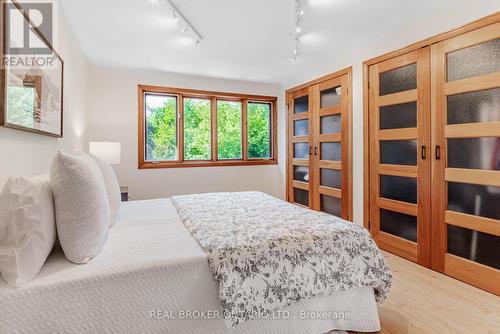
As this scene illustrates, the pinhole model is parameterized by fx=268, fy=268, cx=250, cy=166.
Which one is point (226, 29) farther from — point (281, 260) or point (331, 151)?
point (281, 260)

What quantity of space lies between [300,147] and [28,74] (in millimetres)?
3633

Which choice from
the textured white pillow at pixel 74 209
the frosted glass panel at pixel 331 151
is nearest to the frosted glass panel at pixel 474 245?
the frosted glass panel at pixel 331 151

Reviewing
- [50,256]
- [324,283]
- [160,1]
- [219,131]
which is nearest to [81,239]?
[50,256]

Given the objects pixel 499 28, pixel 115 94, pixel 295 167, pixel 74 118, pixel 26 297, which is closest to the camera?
pixel 26 297

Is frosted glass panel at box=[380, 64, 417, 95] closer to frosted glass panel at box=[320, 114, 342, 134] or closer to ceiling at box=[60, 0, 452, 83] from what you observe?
ceiling at box=[60, 0, 452, 83]

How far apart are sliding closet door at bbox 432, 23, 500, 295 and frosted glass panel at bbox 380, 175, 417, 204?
9.1 inches

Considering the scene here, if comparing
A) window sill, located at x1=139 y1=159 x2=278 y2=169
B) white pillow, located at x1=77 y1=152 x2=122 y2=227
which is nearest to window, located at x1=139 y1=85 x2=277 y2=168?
window sill, located at x1=139 y1=159 x2=278 y2=169

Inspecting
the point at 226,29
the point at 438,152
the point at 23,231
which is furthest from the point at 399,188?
the point at 23,231

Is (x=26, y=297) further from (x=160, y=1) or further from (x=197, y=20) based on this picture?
(x=197, y=20)

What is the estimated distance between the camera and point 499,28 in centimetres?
205

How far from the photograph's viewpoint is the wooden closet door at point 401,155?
2596 millimetres

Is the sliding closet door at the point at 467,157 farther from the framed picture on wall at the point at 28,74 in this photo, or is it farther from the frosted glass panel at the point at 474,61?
the framed picture on wall at the point at 28,74

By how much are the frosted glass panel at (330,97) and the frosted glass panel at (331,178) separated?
936mm

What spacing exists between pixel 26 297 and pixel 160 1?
7.65 ft
